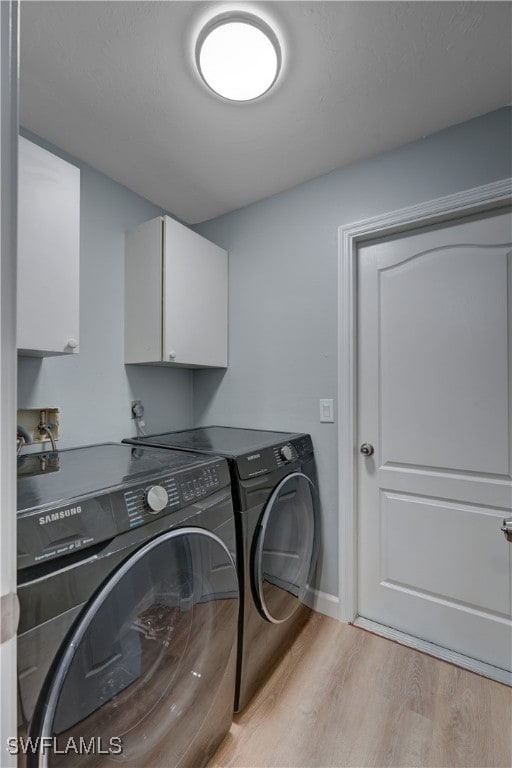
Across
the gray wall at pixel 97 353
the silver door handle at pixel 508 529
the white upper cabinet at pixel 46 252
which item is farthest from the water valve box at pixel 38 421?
the silver door handle at pixel 508 529

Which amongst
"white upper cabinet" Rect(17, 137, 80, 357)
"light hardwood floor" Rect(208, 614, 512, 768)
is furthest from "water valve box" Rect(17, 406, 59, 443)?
"light hardwood floor" Rect(208, 614, 512, 768)

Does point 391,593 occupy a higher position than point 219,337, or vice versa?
point 219,337

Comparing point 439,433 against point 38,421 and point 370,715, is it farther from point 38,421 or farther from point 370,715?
point 38,421

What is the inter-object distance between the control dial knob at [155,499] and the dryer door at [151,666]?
0.08 meters

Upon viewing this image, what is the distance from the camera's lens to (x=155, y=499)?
2.87ft

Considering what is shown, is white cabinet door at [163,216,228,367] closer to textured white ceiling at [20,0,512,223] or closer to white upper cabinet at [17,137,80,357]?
textured white ceiling at [20,0,512,223]

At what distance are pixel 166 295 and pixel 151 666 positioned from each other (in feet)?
4.86

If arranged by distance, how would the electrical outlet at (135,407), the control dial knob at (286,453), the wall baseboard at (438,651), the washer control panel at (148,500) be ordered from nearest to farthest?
1. the washer control panel at (148,500)
2. the wall baseboard at (438,651)
3. the control dial knob at (286,453)
4. the electrical outlet at (135,407)

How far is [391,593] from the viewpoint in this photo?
166cm

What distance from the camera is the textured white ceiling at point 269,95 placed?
1.01 metres

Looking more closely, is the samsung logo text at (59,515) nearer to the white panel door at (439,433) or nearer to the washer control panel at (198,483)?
the washer control panel at (198,483)

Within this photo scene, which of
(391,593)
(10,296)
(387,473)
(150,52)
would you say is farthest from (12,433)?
(391,593)

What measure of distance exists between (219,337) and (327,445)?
3.07 feet

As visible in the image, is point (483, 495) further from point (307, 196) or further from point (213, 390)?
point (307, 196)
